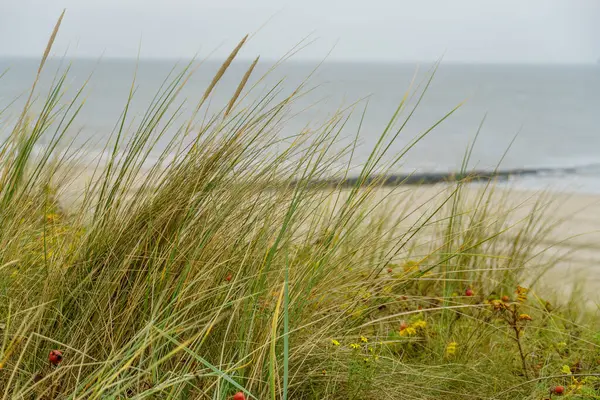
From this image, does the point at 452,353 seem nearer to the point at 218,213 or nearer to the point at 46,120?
the point at 218,213

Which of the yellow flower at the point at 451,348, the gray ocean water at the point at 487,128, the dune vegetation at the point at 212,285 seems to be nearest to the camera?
the dune vegetation at the point at 212,285

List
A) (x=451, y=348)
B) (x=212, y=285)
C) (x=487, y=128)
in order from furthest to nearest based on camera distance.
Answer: (x=487, y=128) < (x=451, y=348) < (x=212, y=285)

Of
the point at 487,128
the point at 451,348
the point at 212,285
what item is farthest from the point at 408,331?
the point at 487,128

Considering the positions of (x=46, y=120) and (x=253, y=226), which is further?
(x=46, y=120)

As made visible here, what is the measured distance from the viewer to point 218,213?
1.69 metres

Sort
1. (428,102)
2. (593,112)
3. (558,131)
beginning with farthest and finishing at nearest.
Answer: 1. (428,102)
2. (593,112)
3. (558,131)

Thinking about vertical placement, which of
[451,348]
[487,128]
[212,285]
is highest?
[487,128]

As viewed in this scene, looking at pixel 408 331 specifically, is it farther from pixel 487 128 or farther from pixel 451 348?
pixel 487 128

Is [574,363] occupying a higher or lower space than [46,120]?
lower

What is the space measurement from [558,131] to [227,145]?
23.6 m

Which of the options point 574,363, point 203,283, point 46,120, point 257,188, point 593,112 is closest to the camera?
point 203,283

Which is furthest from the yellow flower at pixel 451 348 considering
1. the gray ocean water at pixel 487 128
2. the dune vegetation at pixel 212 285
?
the gray ocean water at pixel 487 128

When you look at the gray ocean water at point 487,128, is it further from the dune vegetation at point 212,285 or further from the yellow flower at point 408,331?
the yellow flower at point 408,331

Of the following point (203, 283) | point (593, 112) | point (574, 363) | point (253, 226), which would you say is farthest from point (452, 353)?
point (593, 112)
